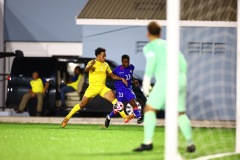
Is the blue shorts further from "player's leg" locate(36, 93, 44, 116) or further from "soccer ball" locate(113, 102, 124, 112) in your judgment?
"player's leg" locate(36, 93, 44, 116)

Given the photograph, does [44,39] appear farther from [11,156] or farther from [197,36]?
[11,156]

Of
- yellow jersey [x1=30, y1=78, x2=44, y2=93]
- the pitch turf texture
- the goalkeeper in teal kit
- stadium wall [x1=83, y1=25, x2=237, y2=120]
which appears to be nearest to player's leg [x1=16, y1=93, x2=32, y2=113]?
yellow jersey [x1=30, y1=78, x2=44, y2=93]

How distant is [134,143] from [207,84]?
43.1ft

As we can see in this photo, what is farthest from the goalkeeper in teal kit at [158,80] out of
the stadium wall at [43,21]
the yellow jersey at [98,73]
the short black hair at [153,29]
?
the stadium wall at [43,21]

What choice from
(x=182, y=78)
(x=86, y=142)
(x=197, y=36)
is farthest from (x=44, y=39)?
(x=182, y=78)

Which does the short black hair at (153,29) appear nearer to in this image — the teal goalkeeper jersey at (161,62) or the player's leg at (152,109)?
the teal goalkeeper jersey at (161,62)

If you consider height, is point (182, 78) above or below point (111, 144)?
above

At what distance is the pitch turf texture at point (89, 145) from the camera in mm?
13328

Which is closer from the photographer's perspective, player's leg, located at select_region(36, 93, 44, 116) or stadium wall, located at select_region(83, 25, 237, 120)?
stadium wall, located at select_region(83, 25, 237, 120)

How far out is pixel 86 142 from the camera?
642 inches

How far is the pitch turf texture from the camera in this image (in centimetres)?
1333

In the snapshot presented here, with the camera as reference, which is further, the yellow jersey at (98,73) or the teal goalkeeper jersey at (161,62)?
the yellow jersey at (98,73)

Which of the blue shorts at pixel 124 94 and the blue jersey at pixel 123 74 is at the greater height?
the blue jersey at pixel 123 74

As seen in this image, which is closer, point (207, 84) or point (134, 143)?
point (134, 143)
